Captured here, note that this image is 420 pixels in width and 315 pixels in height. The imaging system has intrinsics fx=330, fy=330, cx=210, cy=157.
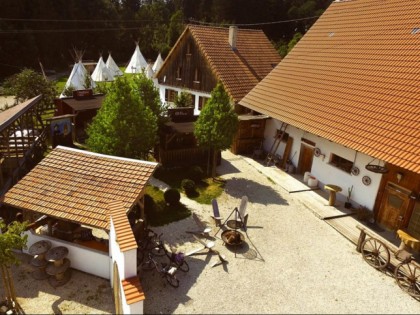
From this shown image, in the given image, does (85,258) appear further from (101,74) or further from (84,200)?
(101,74)

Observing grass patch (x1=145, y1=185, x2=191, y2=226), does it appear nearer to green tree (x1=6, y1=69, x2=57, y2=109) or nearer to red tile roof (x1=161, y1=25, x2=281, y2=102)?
red tile roof (x1=161, y1=25, x2=281, y2=102)

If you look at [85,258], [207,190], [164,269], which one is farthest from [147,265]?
[207,190]

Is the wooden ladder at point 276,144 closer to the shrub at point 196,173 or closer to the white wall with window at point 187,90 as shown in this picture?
the shrub at point 196,173

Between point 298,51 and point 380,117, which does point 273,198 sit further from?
point 298,51

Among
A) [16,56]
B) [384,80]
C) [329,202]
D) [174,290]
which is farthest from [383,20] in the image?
[16,56]

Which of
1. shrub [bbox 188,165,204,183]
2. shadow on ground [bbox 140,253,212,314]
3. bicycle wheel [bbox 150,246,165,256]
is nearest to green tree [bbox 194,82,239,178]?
shrub [bbox 188,165,204,183]

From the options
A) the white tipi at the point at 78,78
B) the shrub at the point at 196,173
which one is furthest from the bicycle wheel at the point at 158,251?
the white tipi at the point at 78,78
